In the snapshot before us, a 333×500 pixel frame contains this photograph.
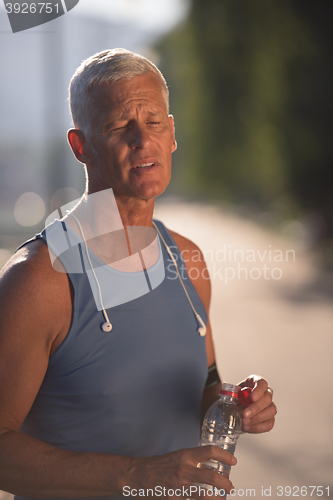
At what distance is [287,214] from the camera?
42.5ft

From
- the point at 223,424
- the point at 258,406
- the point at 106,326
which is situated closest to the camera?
the point at 106,326

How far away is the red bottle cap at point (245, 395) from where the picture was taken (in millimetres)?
1529

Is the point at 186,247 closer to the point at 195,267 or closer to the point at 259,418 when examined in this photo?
the point at 195,267

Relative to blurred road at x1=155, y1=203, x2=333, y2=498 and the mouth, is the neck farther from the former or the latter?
blurred road at x1=155, y1=203, x2=333, y2=498

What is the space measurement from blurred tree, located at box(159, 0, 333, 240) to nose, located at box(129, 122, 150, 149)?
1009cm

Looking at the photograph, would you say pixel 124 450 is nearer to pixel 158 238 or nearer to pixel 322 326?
pixel 158 238

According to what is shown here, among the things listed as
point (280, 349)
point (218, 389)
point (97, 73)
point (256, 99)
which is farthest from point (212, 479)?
point (256, 99)

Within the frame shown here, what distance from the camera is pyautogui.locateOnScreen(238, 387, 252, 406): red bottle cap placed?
153cm

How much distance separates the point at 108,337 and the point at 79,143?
64 centimetres

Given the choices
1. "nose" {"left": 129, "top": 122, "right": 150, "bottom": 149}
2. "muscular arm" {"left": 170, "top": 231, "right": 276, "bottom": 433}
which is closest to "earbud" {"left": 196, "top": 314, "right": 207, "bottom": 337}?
"muscular arm" {"left": 170, "top": 231, "right": 276, "bottom": 433}

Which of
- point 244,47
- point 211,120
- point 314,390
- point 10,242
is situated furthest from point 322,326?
point 211,120

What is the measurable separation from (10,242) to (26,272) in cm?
799

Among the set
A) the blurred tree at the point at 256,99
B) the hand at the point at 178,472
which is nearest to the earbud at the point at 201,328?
the hand at the point at 178,472

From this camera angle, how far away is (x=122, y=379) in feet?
4.80
